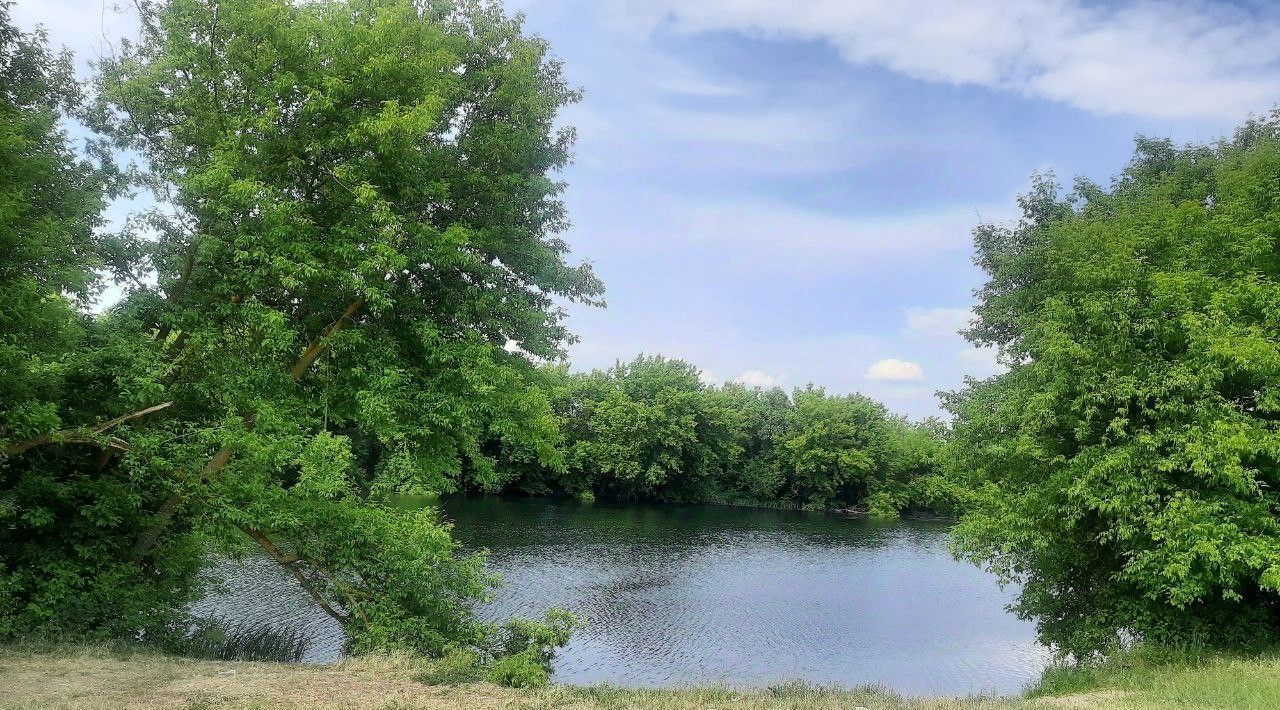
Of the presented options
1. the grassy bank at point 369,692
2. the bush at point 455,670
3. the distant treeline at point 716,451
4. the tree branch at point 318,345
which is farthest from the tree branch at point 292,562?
the distant treeline at point 716,451

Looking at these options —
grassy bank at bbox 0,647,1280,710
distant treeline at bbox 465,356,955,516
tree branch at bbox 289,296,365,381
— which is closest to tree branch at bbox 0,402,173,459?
tree branch at bbox 289,296,365,381

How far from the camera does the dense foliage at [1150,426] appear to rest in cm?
1423

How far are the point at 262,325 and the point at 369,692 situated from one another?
7.01 metres

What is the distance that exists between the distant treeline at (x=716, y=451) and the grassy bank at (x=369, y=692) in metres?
53.8

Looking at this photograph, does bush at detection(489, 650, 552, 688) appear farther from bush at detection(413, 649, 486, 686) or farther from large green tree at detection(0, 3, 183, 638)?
large green tree at detection(0, 3, 183, 638)

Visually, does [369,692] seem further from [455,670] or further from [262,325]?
[262,325]

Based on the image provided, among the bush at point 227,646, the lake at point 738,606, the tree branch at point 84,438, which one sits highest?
the tree branch at point 84,438

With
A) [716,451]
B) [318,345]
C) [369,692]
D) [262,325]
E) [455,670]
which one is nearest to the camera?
[369,692]

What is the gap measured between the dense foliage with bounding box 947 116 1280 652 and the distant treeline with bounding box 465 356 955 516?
48445 mm

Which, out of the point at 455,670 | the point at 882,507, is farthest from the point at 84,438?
the point at 882,507

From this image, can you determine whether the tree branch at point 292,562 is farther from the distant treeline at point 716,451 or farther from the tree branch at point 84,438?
the distant treeline at point 716,451

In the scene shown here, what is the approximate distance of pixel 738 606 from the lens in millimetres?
29578

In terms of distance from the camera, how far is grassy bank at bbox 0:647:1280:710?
938 cm

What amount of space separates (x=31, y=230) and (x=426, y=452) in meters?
7.75
